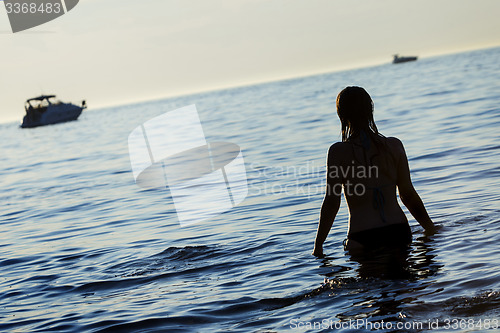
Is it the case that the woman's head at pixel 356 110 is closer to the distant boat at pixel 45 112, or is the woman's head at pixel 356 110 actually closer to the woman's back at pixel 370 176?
the woman's back at pixel 370 176

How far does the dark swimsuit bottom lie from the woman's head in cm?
85

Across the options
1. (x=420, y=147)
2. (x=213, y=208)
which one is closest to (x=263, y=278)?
(x=213, y=208)

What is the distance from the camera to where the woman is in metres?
5.38

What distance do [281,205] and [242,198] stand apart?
5.32 feet

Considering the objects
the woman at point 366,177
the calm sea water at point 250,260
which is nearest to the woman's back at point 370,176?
the woman at point 366,177

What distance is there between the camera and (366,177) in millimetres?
5461

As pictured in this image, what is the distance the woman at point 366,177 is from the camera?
5.38 metres

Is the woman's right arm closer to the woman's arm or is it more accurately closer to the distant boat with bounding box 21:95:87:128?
the woman's arm

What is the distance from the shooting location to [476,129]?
17500 mm

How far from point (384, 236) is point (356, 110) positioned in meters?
1.12

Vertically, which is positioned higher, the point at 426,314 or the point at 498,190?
the point at 426,314

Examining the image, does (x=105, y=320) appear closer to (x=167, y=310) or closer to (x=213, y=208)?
(x=167, y=310)

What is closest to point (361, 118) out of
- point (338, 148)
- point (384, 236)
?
point (338, 148)

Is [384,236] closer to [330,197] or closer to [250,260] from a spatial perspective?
[330,197]
